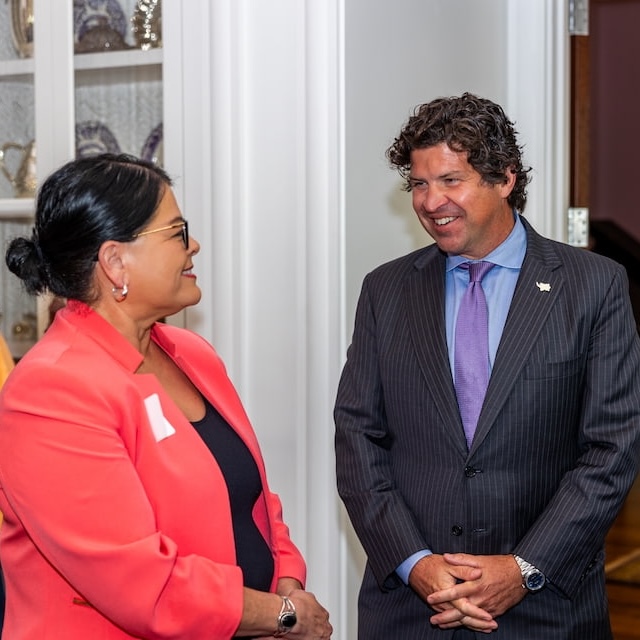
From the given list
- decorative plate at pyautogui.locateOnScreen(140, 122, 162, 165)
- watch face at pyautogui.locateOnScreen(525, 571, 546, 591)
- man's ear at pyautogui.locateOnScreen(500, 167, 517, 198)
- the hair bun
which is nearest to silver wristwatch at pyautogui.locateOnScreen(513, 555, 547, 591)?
watch face at pyautogui.locateOnScreen(525, 571, 546, 591)

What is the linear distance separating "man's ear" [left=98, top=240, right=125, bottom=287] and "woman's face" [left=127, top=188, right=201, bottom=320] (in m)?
0.01

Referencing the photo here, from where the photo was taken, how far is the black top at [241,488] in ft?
5.82

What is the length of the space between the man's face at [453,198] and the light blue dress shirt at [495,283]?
6cm

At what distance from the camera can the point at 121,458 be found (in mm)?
1573

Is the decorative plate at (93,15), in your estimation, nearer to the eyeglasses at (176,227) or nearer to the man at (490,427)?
the man at (490,427)

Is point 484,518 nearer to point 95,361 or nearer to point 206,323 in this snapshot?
point 95,361

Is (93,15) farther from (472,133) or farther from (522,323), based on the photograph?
(522,323)

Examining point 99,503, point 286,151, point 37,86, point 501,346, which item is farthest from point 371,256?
point 99,503

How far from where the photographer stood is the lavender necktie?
201cm

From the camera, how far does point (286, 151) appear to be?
8.36 feet

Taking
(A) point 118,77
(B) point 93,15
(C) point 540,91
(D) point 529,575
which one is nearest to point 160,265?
(D) point 529,575

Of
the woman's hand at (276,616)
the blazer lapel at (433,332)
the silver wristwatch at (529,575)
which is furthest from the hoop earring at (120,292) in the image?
the silver wristwatch at (529,575)

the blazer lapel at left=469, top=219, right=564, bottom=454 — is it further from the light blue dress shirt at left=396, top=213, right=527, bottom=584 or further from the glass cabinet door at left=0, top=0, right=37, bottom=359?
→ the glass cabinet door at left=0, top=0, right=37, bottom=359

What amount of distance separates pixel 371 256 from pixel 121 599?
1.33 metres
